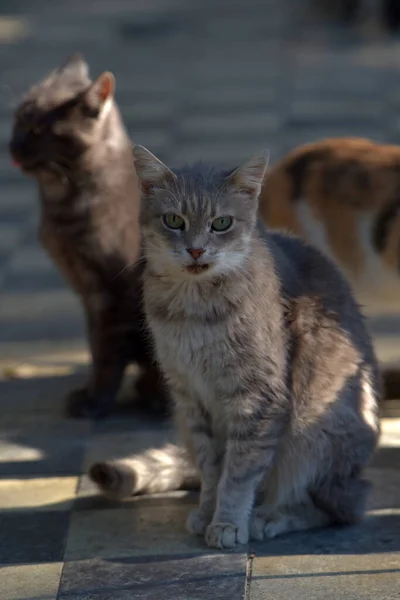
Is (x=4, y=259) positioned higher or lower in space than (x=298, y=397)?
lower

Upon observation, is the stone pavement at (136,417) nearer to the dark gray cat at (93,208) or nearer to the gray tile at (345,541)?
the gray tile at (345,541)

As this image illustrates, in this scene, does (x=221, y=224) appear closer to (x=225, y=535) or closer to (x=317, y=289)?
(x=317, y=289)

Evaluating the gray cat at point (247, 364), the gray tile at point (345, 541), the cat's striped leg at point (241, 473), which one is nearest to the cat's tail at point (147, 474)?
the gray cat at point (247, 364)

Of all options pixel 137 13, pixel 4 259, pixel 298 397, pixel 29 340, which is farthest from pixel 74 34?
pixel 298 397

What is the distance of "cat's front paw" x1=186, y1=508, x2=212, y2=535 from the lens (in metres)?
3.79

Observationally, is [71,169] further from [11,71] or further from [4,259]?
[11,71]

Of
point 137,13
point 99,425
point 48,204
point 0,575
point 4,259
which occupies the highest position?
point 48,204

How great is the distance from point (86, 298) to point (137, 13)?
12603 mm

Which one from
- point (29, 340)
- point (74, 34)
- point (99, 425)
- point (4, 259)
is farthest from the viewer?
point (74, 34)

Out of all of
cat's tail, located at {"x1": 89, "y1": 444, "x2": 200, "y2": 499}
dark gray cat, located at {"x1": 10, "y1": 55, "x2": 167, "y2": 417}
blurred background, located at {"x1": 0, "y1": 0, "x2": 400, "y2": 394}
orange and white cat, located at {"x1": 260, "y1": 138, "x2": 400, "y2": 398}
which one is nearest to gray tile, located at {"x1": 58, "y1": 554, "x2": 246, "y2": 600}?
cat's tail, located at {"x1": 89, "y1": 444, "x2": 200, "y2": 499}

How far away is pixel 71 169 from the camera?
4855mm

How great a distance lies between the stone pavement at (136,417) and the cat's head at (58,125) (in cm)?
58

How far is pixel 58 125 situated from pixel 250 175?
1.34 m

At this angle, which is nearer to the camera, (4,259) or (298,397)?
(298,397)
